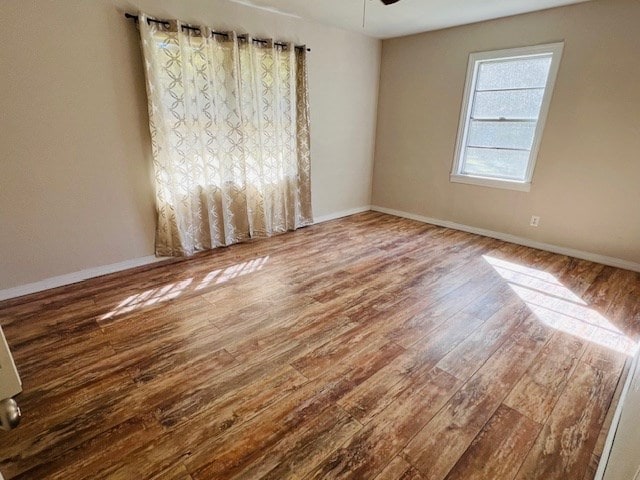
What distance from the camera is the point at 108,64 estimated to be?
8.79 ft

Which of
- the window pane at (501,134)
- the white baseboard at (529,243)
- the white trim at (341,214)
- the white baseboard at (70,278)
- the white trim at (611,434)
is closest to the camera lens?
the white trim at (611,434)

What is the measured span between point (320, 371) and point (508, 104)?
3.66 m

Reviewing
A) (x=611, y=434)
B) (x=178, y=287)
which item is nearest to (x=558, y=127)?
(x=611, y=434)

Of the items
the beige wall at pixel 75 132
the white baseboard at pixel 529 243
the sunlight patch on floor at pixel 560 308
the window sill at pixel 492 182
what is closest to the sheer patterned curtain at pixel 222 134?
the beige wall at pixel 75 132

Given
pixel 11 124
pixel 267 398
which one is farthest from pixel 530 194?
pixel 11 124

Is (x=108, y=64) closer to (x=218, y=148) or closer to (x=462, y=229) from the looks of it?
(x=218, y=148)

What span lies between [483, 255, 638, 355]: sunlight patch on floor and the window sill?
1015mm

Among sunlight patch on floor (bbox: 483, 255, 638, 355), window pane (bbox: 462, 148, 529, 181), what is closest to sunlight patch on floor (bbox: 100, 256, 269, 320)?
sunlight patch on floor (bbox: 483, 255, 638, 355)

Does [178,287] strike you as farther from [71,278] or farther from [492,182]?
[492,182]

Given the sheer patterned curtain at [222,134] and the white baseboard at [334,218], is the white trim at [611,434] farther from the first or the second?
the sheer patterned curtain at [222,134]

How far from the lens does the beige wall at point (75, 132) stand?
2371mm

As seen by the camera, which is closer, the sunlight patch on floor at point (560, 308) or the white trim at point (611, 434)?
the white trim at point (611, 434)

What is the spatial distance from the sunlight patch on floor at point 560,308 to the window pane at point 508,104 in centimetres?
172

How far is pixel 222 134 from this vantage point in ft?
10.9
